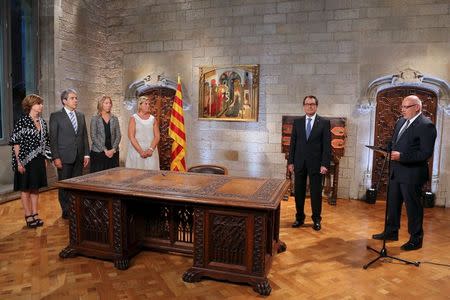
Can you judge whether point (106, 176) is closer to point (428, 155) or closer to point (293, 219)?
point (293, 219)

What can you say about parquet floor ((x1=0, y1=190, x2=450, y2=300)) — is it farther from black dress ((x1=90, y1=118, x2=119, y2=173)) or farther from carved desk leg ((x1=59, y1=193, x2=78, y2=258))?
black dress ((x1=90, y1=118, x2=119, y2=173))

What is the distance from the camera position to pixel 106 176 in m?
3.63

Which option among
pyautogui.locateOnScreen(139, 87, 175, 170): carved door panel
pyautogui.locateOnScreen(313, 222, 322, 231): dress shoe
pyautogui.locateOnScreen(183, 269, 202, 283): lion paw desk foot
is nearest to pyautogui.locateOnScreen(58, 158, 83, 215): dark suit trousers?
pyautogui.locateOnScreen(183, 269, 202, 283): lion paw desk foot

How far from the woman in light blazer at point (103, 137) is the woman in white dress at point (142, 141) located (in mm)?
222

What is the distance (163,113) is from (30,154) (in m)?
3.17

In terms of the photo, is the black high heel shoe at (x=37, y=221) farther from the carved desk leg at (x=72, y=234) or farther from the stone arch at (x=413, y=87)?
the stone arch at (x=413, y=87)

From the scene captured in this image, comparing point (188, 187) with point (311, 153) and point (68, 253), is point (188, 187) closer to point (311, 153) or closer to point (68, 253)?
point (68, 253)

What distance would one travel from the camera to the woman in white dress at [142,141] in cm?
480

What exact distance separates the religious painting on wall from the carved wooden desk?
9.42ft

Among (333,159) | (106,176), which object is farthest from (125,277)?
(333,159)

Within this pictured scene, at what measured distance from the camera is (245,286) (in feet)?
9.43

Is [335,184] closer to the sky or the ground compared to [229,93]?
closer to the ground

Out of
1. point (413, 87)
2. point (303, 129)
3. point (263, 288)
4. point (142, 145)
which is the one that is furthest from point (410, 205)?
point (142, 145)

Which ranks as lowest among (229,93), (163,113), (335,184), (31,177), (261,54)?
(335,184)
